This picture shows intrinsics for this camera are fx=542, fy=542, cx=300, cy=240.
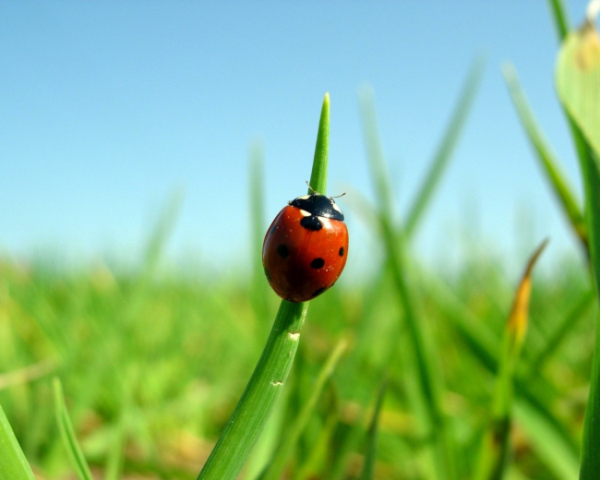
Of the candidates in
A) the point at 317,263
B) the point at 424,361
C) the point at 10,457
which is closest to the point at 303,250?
the point at 317,263

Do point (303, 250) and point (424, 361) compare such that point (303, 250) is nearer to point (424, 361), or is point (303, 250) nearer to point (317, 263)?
point (317, 263)

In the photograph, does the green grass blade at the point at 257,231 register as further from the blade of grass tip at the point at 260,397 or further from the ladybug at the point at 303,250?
the blade of grass tip at the point at 260,397

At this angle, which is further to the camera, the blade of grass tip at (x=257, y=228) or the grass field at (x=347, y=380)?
the blade of grass tip at (x=257, y=228)

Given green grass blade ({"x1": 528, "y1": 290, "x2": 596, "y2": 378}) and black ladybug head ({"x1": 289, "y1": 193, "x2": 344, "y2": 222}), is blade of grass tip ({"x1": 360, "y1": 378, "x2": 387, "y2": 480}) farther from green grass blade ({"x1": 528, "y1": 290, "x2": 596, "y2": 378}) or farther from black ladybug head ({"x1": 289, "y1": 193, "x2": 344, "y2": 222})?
green grass blade ({"x1": 528, "y1": 290, "x2": 596, "y2": 378})

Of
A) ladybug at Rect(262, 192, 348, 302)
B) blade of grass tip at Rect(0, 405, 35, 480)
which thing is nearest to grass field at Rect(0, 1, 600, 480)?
blade of grass tip at Rect(0, 405, 35, 480)

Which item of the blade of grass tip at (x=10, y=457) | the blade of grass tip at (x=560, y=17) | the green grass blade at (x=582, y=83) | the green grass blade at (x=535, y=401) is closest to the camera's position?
the blade of grass tip at (x=10, y=457)

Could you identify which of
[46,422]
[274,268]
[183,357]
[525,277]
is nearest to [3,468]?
[274,268]

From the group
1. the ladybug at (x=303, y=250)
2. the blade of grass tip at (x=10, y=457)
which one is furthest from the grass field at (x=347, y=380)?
the ladybug at (x=303, y=250)
